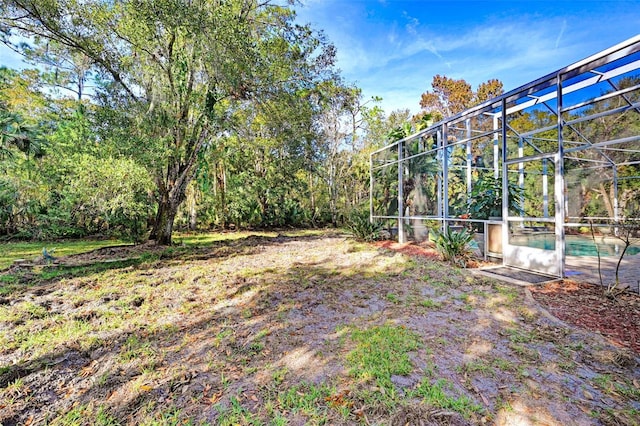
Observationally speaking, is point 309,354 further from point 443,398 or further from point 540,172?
point 540,172

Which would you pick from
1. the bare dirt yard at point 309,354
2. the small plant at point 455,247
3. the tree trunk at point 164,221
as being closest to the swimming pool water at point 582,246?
the small plant at point 455,247

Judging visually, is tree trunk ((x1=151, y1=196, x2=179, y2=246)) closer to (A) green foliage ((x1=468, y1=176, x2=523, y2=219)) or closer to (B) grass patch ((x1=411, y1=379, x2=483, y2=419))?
(A) green foliage ((x1=468, y1=176, x2=523, y2=219))

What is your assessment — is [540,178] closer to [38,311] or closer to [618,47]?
[618,47]

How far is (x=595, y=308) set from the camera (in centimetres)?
361

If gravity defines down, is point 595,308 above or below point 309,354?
above

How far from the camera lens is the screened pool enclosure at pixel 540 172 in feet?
16.3

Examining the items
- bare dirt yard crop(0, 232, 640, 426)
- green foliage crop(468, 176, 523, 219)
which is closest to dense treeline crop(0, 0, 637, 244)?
green foliage crop(468, 176, 523, 219)

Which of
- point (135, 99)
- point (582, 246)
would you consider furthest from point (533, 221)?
point (135, 99)

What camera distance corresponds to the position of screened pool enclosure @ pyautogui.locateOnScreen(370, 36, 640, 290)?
4965 mm

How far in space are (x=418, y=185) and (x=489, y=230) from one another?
293 centimetres

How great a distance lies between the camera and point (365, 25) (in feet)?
35.9

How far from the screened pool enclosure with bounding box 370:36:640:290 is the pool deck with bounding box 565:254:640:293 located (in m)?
0.03

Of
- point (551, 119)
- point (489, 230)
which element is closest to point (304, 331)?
point (489, 230)

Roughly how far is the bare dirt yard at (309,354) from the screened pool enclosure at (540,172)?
4.94ft
